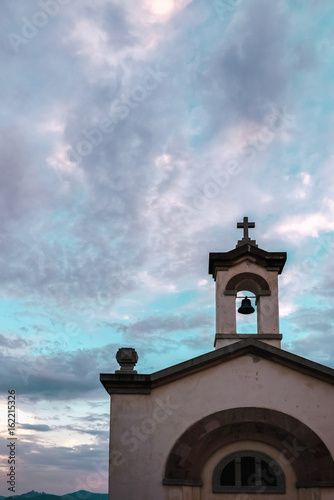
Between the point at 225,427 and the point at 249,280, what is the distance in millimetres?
4479

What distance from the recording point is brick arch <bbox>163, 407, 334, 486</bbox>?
13.6 meters

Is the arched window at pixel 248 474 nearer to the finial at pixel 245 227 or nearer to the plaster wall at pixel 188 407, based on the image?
the plaster wall at pixel 188 407

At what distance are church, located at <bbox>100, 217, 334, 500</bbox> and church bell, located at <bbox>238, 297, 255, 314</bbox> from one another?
2.05 meters

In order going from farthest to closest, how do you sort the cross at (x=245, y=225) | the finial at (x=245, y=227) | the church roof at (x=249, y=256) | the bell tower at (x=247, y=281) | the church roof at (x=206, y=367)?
the cross at (x=245, y=225), the finial at (x=245, y=227), the church roof at (x=249, y=256), the bell tower at (x=247, y=281), the church roof at (x=206, y=367)

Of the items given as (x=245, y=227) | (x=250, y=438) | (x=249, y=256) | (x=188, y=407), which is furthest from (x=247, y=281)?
(x=250, y=438)

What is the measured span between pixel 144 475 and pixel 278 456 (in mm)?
3484

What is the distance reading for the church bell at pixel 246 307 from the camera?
16547 mm

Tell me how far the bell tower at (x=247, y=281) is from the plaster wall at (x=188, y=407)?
157 cm

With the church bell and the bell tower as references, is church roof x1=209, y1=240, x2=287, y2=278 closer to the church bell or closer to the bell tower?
the bell tower

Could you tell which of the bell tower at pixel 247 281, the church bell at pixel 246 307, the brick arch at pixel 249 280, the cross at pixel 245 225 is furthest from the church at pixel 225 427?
the cross at pixel 245 225

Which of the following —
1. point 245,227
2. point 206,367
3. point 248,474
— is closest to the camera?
point 248,474

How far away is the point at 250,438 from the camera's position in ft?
46.9

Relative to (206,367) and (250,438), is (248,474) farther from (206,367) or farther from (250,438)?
(206,367)

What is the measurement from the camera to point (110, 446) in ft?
45.1
